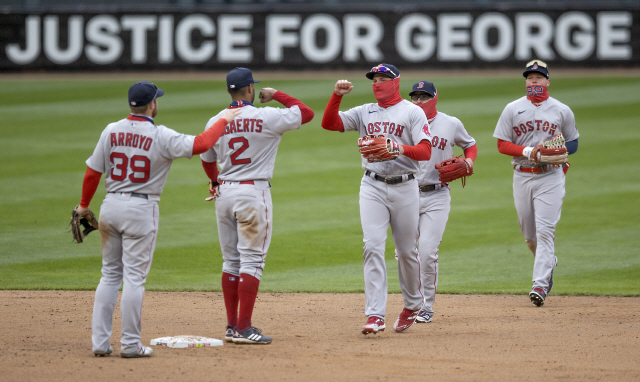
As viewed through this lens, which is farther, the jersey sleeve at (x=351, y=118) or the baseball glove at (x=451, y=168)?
the baseball glove at (x=451, y=168)

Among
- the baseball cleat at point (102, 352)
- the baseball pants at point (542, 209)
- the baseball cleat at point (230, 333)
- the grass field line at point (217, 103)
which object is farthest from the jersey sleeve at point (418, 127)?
the grass field line at point (217, 103)

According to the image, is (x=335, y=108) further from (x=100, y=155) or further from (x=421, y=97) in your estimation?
(x=100, y=155)

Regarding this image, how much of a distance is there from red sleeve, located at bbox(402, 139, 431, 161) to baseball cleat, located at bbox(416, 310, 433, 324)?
4.75ft

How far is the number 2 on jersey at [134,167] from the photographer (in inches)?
203

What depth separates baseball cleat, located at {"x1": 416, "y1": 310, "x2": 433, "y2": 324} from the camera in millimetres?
6445

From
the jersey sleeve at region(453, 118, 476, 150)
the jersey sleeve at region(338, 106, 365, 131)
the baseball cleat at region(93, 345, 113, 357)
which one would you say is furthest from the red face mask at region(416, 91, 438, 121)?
the baseball cleat at region(93, 345, 113, 357)

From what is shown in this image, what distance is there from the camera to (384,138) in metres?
5.64

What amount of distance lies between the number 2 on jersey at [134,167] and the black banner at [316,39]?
16236mm

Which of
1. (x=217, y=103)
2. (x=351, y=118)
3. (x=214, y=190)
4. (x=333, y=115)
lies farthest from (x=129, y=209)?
(x=217, y=103)

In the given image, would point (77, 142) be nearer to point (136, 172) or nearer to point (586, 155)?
point (586, 155)

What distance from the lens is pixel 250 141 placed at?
561 cm

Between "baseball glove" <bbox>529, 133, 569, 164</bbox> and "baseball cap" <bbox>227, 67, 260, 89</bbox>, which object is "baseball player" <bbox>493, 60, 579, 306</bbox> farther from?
"baseball cap" <bbox>227, 67, 260, 89</bbox>

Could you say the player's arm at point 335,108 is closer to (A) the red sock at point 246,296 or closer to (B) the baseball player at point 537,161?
(A) the red sock at point 246,296

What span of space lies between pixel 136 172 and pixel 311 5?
16757 mm
